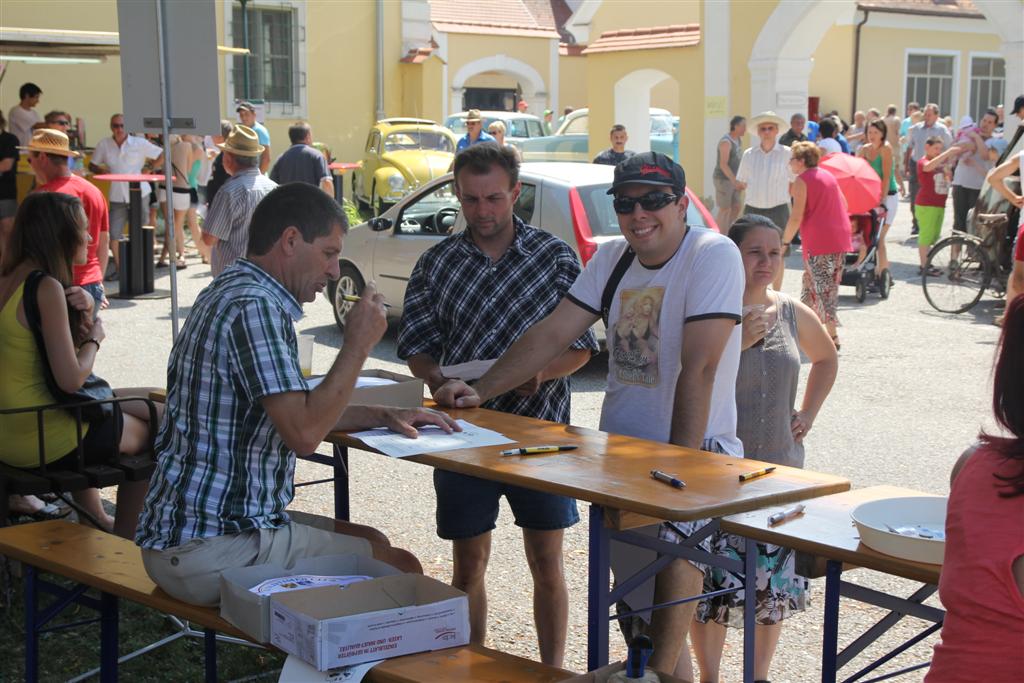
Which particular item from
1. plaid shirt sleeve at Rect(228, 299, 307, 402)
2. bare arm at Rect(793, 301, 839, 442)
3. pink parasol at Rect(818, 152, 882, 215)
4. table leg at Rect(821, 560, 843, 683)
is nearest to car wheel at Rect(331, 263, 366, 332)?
pink parasol at Rect(818, 152, 882, 215)

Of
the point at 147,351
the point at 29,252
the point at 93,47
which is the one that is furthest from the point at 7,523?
the point at 93,47

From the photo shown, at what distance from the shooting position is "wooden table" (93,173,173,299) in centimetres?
1409

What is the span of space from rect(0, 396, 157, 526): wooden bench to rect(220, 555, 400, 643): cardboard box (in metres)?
1.75

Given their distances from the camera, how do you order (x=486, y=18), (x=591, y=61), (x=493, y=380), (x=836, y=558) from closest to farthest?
(x=836, y=558) → (x=493, y=380) → (x=591, y=61) → (x=486, y=18)

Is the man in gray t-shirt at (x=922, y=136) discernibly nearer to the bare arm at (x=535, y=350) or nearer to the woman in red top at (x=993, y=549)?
the bare arm at (x=535, y=350)

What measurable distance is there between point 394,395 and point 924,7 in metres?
37.0

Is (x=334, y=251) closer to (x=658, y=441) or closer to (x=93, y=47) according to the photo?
(x=658, y=441)

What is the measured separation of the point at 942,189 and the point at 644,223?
1288 cm

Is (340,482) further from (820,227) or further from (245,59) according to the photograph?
(245,59)

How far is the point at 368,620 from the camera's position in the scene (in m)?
3.08

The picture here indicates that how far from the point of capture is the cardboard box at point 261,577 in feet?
10.3

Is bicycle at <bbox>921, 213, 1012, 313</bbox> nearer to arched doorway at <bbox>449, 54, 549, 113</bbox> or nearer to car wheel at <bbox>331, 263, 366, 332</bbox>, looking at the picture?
car wheel at <bbox>331, 263, 366, 332</bbox>

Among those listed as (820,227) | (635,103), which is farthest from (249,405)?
(635,103)

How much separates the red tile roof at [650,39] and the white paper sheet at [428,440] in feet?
63.4
